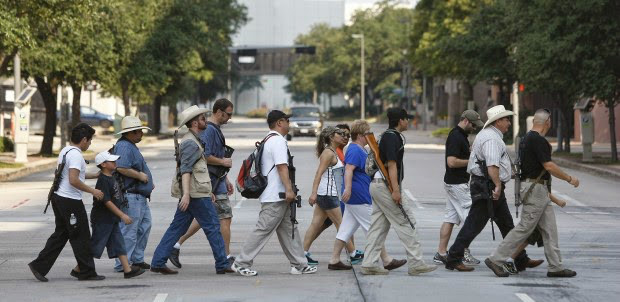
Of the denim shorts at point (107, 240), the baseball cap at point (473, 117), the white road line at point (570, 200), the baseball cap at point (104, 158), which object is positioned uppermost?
the baseball cap at point (473, 117)

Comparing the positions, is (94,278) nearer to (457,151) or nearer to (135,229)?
(135,229)

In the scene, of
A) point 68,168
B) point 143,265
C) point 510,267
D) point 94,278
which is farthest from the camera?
point 143,265

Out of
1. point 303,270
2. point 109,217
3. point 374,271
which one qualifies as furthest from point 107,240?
point 374,271

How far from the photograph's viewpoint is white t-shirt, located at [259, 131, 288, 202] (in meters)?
13.4

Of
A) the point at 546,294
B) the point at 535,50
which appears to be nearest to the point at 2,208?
the point at 546,294

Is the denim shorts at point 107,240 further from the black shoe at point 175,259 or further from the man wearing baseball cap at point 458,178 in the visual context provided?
the man wearing baseball cap at point 458,178

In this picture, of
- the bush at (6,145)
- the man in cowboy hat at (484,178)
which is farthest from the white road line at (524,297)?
the bush at (6,145)

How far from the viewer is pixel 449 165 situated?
14.5 metres

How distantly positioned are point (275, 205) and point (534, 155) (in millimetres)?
2646

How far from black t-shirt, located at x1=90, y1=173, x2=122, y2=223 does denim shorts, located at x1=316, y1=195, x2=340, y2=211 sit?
2405mm

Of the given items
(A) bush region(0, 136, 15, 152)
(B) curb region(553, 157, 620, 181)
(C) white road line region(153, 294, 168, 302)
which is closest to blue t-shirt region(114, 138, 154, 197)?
(C) white road line region(153, 294, 168, 302)

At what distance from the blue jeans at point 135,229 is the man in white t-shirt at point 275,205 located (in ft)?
3.38

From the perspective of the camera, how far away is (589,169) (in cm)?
3634

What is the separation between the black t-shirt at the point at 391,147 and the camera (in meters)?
13.3
